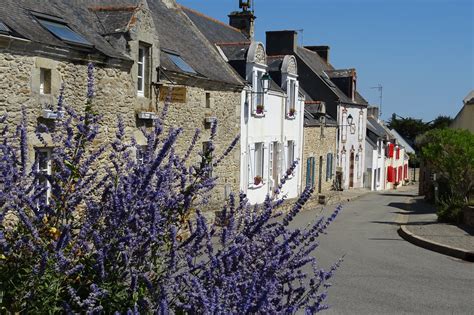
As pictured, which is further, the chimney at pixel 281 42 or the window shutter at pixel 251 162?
the chimney at pixel 281 42

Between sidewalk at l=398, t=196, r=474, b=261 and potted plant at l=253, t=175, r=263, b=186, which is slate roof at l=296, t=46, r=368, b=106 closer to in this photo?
potted plant at l=253, t=175, r=263, b=186

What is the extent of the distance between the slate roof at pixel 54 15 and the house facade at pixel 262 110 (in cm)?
731

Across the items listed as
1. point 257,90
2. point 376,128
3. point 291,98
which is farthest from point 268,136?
point 376,128

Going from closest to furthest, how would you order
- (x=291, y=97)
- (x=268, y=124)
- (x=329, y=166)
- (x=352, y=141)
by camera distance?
(x=268, y=124), (x=291, y=97), (x=329, y=166), (x=352, y=141)

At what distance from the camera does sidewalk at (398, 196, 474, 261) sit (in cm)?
1427

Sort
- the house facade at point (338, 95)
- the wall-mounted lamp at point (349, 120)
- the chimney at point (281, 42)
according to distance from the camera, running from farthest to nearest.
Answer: the wall-mounted lamp at point (349, 120) → the house facade at point (338, 95) → the chimney at point (281, 42)

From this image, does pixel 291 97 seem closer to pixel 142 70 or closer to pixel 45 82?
pixel 142 70

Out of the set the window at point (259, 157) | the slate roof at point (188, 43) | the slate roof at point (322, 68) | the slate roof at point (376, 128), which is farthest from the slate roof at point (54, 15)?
the slate roof at point (376, 128)

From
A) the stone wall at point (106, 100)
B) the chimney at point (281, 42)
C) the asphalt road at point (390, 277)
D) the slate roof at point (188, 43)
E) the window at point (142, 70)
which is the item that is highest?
the chimney at point (281, 42)

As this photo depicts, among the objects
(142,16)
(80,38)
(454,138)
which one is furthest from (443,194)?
(80,38)

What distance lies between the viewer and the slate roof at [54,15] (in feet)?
36.5

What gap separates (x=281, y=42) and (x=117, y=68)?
22.2m

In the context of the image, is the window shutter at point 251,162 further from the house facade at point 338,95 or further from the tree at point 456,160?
the house facade at point 338,95

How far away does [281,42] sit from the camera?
3447cm
